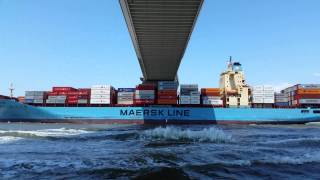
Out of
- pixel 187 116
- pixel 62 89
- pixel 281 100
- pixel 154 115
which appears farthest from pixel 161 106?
pixel 281 100

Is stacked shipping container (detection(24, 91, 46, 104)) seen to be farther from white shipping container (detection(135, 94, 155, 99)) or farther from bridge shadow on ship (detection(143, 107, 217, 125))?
bridge shadow on ship (detection(143, 107, 217, 125))

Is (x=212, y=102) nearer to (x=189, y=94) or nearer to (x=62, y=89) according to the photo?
(x=189, y=94)

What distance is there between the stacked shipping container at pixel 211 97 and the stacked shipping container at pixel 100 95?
13379 millimetres

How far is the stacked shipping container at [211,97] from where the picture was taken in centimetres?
5372

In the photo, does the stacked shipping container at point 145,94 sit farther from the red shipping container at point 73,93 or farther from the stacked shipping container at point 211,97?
the red shipping container at point 73,93

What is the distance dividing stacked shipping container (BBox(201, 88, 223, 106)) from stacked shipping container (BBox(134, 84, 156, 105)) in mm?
7258

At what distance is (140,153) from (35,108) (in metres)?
42.3

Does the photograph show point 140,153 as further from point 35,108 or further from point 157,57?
point 35,108

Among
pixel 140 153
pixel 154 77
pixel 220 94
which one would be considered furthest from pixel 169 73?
pixel 140 153

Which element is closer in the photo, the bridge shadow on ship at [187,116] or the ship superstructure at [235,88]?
the bridge shadow on ship at [187,116]

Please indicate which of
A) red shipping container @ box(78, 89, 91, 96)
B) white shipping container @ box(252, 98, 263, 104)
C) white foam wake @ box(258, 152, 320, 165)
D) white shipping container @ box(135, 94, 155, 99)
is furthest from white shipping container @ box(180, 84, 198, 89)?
white foam wake @ box(258, 152, 320, 165)

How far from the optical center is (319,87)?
52.7 metres

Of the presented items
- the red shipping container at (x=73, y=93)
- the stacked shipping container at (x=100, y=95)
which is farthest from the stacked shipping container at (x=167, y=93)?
the red shipping container at (x=73, y=93)

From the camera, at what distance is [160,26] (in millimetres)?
28453
